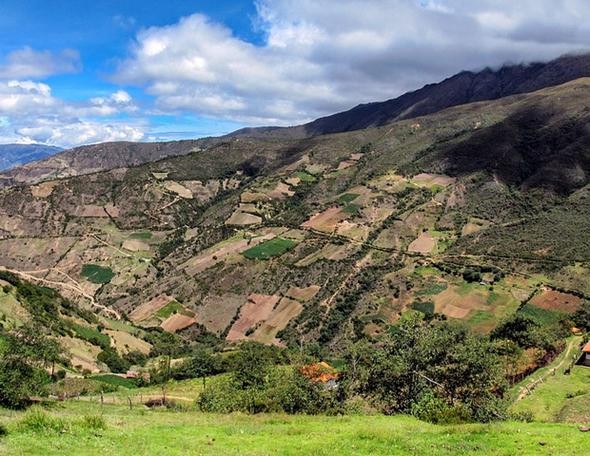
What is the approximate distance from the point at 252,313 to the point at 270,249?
3084cm

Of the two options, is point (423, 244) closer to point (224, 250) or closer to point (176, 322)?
point (224, 250)

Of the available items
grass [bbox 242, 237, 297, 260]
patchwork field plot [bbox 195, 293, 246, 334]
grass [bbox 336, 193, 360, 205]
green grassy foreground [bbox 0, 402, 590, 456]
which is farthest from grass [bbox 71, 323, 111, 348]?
grass [bbox 336, 193, 360, 205]

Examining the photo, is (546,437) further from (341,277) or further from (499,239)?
(499,239)

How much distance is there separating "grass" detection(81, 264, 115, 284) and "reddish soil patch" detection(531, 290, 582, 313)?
129063 millimetres

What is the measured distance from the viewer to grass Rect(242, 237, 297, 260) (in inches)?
6235

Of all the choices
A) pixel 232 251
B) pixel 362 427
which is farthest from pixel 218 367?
pixel 232 251

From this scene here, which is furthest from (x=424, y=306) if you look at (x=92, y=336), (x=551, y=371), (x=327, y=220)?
(x=327, y=220)

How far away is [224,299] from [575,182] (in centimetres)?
11155

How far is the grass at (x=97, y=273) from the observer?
17638 cm

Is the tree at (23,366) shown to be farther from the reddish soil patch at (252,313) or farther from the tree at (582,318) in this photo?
the reddish soil patch at (252,313)

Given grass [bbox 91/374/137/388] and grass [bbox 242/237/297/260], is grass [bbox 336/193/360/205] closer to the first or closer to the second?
grass [bbox 242/237/297/260]

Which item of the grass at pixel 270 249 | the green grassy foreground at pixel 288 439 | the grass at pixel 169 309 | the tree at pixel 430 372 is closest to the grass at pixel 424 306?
the grass at pixel 270 249

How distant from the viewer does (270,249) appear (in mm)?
162375

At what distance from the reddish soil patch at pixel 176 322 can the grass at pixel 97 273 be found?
46.7 m
